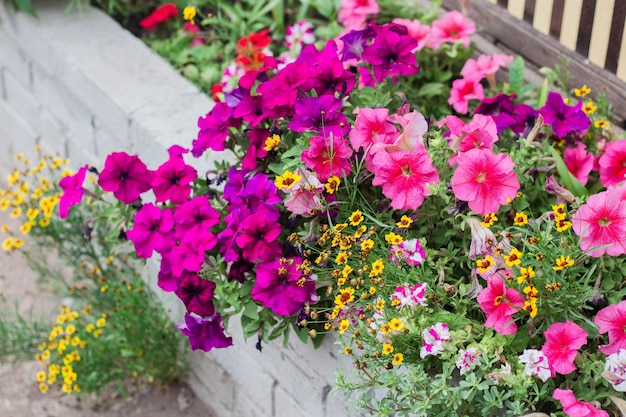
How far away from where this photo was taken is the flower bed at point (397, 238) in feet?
5.38

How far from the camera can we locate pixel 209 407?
9.14ft

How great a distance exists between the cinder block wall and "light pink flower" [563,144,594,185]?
0.75m

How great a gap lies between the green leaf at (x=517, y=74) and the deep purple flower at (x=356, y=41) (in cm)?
56

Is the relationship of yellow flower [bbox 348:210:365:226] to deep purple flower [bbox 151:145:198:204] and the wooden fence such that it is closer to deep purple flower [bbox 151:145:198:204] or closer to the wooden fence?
deep purple flower [bbox 151:145:198:204]

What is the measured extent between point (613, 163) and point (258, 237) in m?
0.86

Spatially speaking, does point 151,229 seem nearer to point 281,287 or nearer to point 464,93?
point 281,287

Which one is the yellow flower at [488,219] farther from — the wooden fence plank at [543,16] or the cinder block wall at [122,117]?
the wooden fence plank at [543,16]

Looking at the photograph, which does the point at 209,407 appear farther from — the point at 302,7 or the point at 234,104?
the point at 302,7

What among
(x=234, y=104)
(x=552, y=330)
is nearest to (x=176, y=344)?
(x=234, y=104)

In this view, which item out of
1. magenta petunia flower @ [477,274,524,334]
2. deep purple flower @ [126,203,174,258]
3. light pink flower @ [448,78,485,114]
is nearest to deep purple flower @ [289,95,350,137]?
deep purple flower @ [126,203,174,258]

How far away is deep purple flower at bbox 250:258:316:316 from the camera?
72.3 inches

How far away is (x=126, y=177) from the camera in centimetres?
207

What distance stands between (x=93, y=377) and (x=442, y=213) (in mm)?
1261

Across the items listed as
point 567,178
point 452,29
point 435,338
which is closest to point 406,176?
point 435,338
